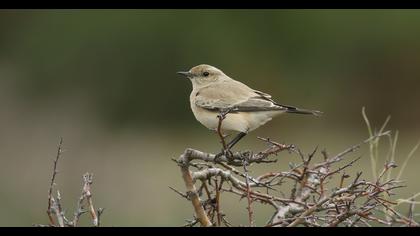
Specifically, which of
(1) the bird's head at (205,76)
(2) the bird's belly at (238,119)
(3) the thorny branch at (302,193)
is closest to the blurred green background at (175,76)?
(1) the bird's head at (205,76)

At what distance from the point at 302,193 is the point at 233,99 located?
194 centimetres

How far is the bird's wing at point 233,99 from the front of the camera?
6.68 metres

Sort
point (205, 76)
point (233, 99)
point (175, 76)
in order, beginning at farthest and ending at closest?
1. point (175, 76)
2. point (205, 76)
3. point (233, 99)

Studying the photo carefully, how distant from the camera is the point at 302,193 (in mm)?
5000

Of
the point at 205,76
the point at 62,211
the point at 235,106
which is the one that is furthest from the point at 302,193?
the point at 205,76

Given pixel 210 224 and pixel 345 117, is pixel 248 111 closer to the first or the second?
pixel 210 224

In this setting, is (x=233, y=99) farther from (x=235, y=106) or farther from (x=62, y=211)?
(x=62, y=211)

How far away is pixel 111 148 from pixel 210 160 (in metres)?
9.11

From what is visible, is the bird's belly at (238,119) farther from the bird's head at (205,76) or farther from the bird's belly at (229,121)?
the bird's head at (205,76)

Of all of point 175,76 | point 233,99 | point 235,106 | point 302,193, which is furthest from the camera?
point 175,76

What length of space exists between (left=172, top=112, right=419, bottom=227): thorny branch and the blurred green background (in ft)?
27.7

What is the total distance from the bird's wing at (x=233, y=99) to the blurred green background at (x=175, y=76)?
21.2 feet

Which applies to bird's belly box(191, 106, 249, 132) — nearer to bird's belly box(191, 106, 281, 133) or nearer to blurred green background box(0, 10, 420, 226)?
bird's belly box(191, 106, 281, 133)
